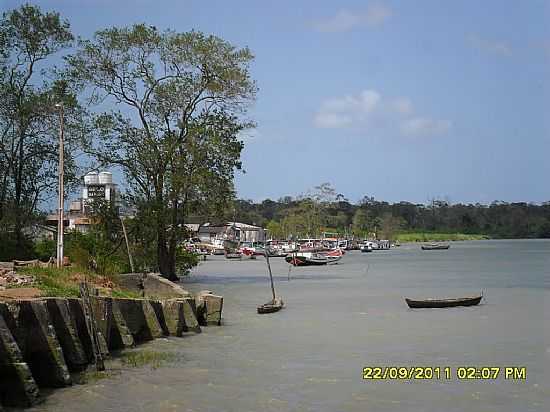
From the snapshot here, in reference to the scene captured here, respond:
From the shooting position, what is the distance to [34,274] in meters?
21.2

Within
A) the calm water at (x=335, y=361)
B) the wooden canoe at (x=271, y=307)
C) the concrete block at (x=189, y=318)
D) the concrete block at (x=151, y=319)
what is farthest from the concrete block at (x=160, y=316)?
the wooden canoe at (x=271, y=307)

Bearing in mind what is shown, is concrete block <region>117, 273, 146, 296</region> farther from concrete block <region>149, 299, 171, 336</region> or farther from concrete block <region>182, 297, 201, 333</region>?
concrete block <region>149, 299, 171, 336</region>

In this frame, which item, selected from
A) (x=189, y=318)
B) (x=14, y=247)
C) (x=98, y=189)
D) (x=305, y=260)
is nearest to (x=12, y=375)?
(x=189, y=318)

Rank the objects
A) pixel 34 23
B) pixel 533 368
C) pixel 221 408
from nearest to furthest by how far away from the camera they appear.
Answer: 1. pixel 221 408
2. pixel 533 368
3. pixel 34 23

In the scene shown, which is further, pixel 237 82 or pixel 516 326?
pixel 237 82

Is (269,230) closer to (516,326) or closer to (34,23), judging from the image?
(34,23)

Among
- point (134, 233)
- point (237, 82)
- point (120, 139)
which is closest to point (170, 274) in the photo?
point (134, 233)

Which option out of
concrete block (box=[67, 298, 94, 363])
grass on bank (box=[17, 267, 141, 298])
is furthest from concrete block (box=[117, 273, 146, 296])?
concrete block (box=[67, 298, 94, 363])

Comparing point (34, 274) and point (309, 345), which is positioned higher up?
point (34, 274)

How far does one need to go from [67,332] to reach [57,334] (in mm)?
217

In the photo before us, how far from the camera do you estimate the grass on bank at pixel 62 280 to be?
19.5 meters

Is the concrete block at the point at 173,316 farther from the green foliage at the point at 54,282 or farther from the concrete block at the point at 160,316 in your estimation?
the green foliage at the point at 54,282

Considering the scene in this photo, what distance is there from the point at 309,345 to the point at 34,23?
3065 centimetres
